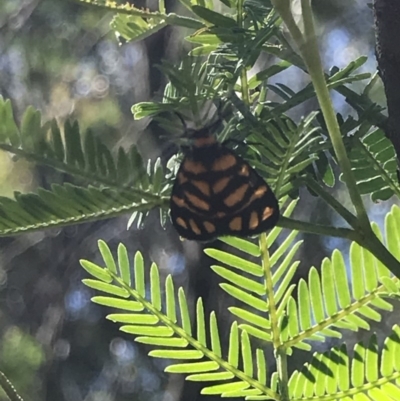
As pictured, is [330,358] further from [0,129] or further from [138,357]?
[138,357]

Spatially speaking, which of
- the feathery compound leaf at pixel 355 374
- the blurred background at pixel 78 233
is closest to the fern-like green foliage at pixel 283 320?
the feathery compound leaf at pixel 355 374

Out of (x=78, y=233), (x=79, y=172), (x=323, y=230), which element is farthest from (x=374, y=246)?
(x=78, y=233)

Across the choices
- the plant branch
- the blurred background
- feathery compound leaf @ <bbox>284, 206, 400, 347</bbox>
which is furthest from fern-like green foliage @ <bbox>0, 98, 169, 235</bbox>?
the blurred background

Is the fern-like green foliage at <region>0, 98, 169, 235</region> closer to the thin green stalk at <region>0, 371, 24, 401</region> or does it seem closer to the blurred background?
the thin green stalk at <region>0, 371, 24, 401</region>

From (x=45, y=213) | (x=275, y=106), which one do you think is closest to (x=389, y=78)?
(x=275, y=106)

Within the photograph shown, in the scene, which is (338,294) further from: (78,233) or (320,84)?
(78,233)
